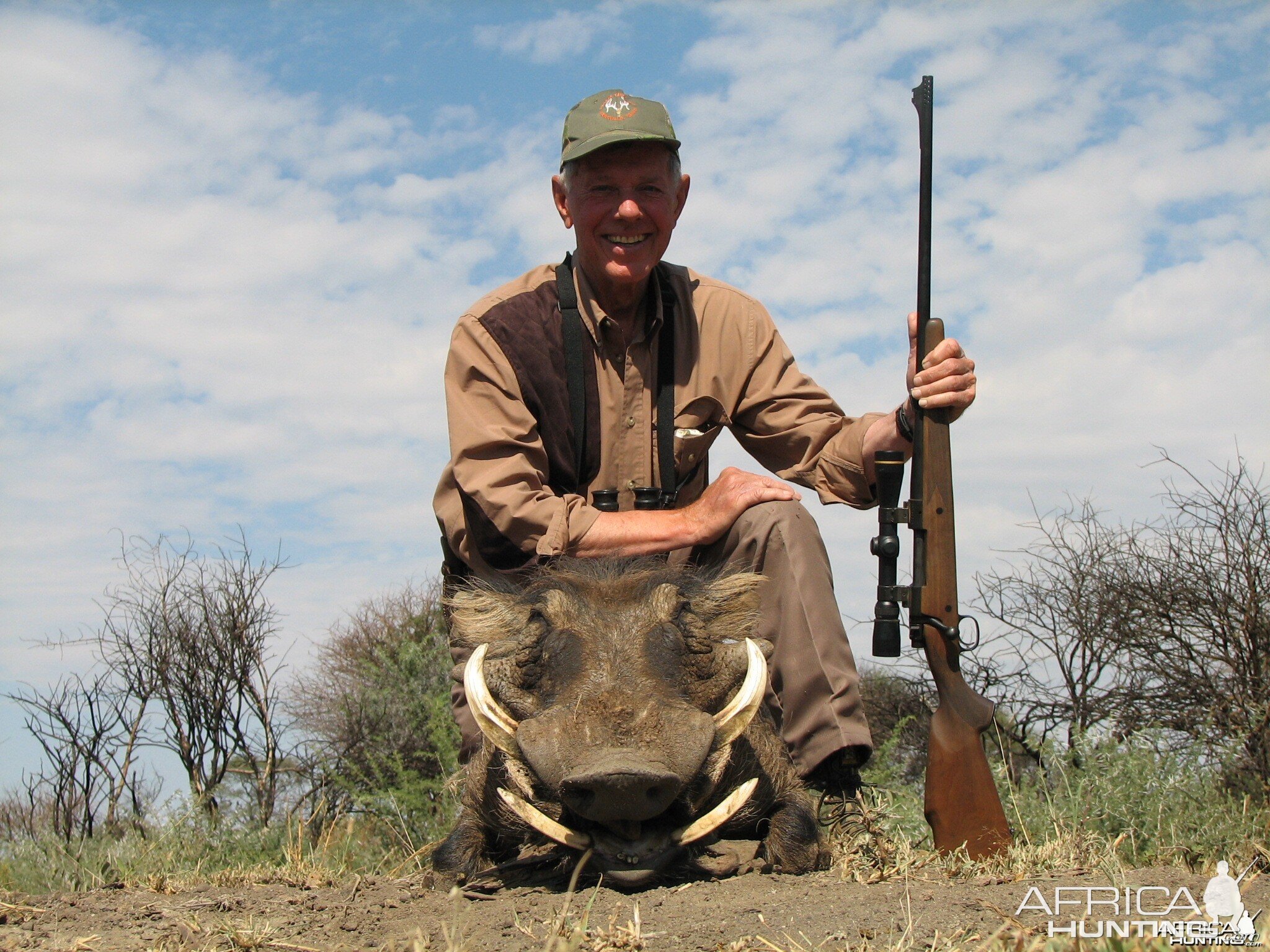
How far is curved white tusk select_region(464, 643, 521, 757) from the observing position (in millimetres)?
2977

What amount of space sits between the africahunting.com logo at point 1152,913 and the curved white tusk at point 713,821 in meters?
0.66

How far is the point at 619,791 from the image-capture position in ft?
8.46

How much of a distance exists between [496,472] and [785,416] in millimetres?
1236

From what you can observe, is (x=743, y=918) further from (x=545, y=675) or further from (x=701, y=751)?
(x=545, y=675)

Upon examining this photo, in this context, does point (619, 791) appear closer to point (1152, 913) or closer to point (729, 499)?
point (1152, 913)

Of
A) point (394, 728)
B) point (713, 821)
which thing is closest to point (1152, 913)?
point (713, 821)

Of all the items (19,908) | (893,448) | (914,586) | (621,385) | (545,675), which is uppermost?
(621,385)

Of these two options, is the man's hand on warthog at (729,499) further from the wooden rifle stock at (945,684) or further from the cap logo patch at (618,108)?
the cap logo patch at (618,108)

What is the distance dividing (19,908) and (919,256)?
126 inches

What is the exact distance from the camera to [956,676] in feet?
11.3

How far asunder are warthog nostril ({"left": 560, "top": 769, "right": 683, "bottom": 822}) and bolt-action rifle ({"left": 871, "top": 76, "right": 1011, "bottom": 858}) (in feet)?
3.34

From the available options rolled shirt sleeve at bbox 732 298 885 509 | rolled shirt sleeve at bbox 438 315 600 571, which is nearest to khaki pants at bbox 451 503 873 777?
rolled shirt sleeve at bbox 438 315 600 571

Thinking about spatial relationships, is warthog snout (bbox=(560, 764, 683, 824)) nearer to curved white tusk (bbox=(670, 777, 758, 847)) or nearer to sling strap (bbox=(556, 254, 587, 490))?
curved white tusk (bbox=(670, 777, 758, 847))

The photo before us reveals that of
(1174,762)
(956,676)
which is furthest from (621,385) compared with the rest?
(1174,762)
